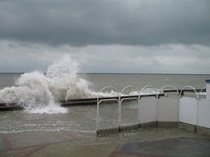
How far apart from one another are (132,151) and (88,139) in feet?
7.66

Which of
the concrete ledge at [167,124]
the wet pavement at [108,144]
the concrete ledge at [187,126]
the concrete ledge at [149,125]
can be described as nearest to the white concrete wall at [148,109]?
the concrete ledge at [149,125]

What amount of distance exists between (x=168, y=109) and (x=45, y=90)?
14826 millimetres

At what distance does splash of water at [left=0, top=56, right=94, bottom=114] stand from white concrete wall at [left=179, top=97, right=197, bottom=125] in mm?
9162

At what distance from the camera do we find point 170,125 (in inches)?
450

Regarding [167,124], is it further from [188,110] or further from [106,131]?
[106,131]

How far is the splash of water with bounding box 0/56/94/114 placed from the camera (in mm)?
20888

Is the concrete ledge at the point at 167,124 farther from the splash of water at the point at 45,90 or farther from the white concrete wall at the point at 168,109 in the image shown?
the splash of water at the point at 45,90

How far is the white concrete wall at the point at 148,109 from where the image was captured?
11.1 metres

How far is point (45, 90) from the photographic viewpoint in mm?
24266

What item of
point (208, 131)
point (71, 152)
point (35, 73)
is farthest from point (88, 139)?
point (35, 73)

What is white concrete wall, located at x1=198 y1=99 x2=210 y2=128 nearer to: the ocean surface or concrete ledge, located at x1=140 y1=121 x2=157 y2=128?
concrete ledge, located at x1=140 y1=121 x2=157 y2=128

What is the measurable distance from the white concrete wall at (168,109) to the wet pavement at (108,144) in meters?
0.53

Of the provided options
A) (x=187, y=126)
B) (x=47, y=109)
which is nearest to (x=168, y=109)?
(x=187, y=126)

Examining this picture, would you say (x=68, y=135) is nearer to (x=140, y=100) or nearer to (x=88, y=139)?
(x=88, y=139)
